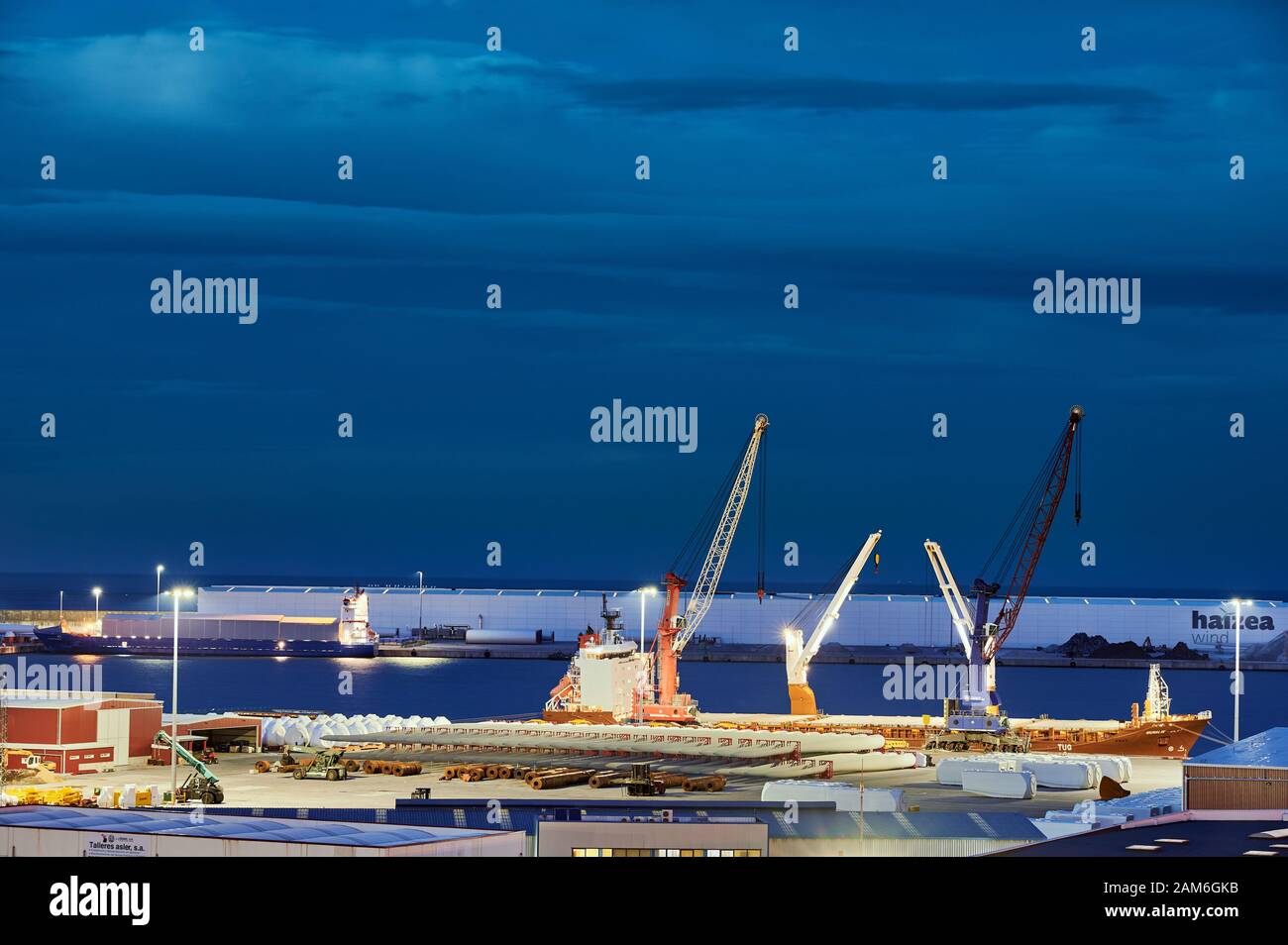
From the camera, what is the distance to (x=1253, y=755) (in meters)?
53.6

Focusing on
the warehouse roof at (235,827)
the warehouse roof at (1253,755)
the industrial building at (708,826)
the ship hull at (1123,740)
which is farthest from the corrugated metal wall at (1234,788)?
the ship hull at (1123,740)

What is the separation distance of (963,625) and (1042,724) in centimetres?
2066

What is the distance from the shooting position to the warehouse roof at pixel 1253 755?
5116cm

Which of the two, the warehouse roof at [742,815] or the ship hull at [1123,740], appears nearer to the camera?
the warehouse roof at [742,815]

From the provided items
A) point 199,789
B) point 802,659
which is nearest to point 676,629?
point 802,659

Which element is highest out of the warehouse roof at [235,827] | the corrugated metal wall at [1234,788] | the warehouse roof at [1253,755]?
the warehouse roof at [1253,755]

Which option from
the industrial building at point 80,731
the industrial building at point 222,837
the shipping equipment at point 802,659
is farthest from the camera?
the shipping equipment at point 802,659

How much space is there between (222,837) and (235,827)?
1.54 metres
